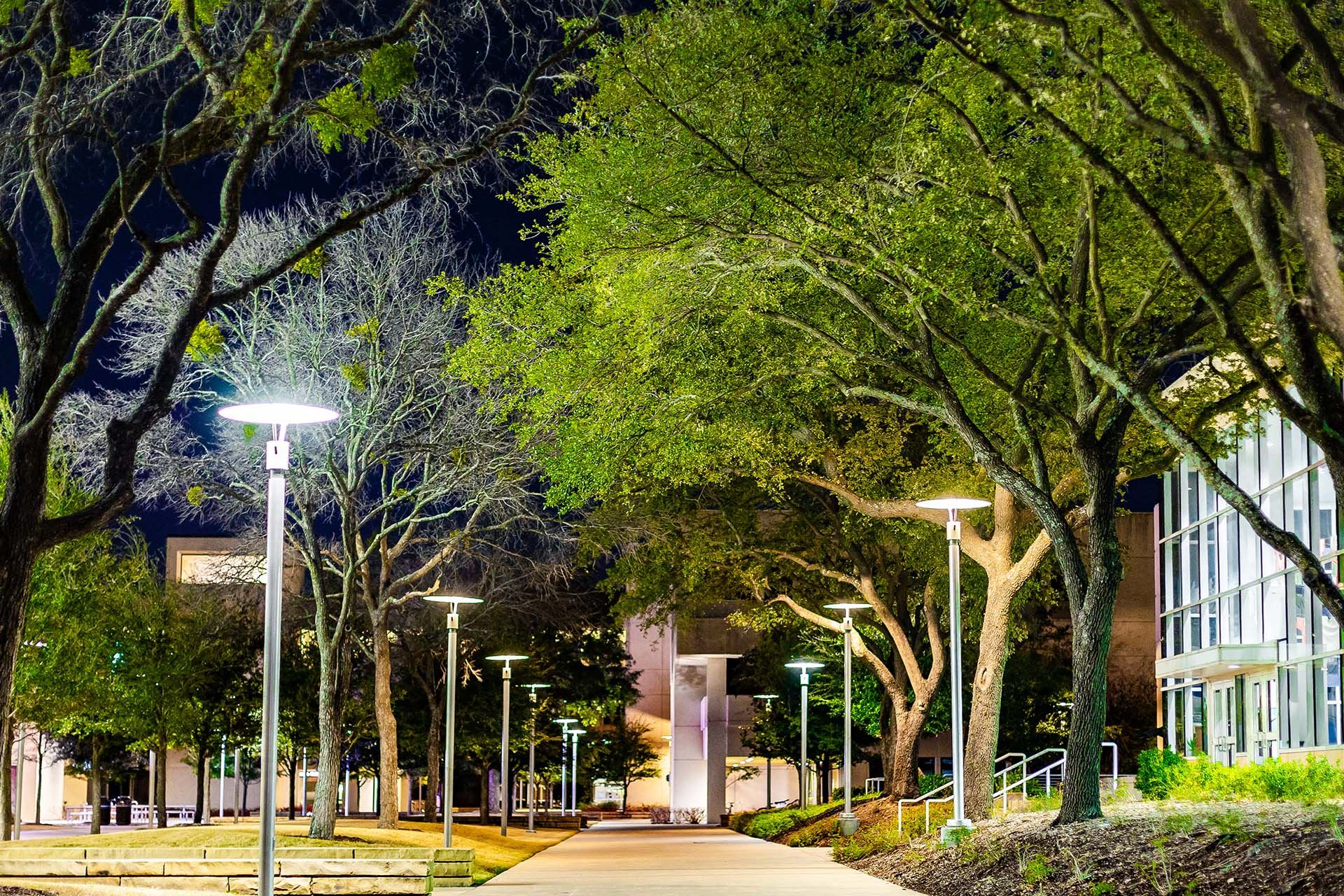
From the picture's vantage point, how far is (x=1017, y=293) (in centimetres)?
2531

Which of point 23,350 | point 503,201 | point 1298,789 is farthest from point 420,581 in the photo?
point 23,350

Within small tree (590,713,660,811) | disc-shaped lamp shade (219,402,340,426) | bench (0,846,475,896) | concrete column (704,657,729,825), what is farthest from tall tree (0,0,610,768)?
small tree (590,713,660,811)

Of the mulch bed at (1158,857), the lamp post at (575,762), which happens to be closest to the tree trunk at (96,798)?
the lamp post at (575,762)

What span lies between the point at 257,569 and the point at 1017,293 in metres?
17.4

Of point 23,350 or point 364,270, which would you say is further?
point 364,270

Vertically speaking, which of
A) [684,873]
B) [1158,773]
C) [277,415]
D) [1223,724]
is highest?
[277,415]

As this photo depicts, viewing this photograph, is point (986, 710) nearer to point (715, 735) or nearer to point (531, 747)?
point (531, 747)

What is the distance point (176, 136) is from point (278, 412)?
8.38 feet

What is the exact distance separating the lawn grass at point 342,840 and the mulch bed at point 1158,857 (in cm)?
776

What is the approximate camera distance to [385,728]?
32.8 m

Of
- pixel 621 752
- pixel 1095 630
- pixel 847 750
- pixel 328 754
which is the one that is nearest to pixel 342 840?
pixel 328 754

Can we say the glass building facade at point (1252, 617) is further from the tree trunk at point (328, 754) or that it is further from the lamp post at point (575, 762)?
the lamp post at point (575, 762)

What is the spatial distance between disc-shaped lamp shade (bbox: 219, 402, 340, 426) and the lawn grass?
8.77m

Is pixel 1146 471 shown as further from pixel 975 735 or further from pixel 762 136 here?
pixel 762 136
